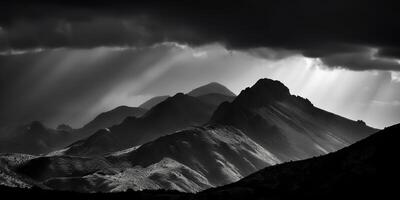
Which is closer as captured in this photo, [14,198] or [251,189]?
[14,198]

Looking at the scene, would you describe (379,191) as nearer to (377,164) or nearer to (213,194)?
(377,164)

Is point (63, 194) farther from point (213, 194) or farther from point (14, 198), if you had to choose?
point (213, 194)

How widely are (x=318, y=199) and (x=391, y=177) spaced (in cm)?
2111

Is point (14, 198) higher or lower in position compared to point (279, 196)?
lower

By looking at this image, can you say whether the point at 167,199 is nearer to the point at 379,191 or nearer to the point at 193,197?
the point at 193,197

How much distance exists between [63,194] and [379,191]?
8644 centimetres

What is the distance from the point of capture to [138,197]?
183125mm

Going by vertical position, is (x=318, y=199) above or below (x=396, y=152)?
below

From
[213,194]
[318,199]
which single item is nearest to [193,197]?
[213,194]

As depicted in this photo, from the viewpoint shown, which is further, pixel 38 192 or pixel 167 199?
pixel 38 192

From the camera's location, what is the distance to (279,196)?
18512 cm

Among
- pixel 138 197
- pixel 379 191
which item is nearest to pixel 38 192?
pixel 138 197

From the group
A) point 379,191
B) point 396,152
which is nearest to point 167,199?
point 379,191

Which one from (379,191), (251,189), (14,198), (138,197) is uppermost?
(379,191)
